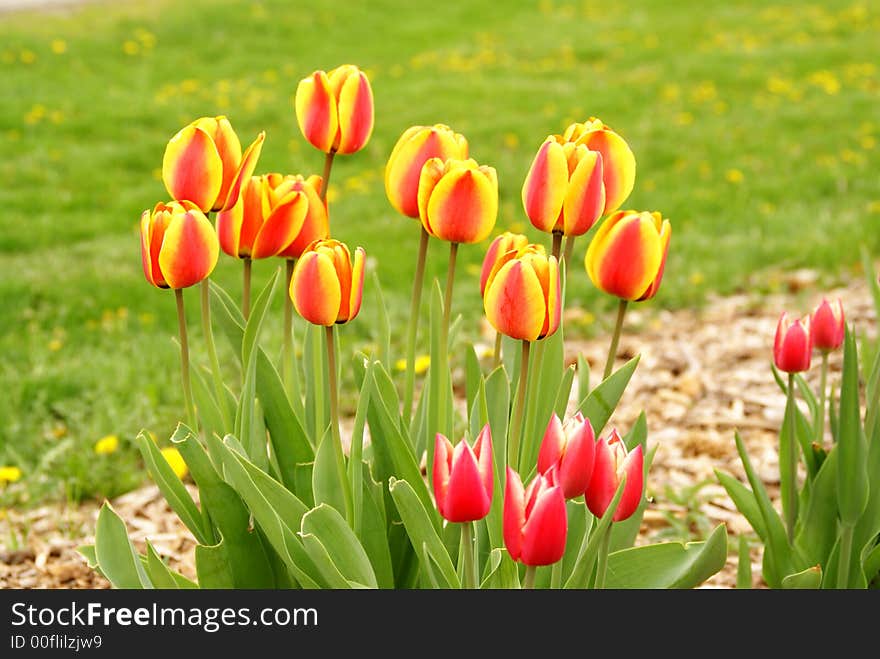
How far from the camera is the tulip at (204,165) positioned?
5.13 ft

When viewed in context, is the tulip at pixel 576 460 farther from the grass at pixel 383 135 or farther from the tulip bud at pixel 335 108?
the grass at pixel 383 135

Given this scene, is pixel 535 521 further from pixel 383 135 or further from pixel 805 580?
pixel 383 135

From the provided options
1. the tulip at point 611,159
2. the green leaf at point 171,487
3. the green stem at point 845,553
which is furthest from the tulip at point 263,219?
the green stem at point 845,553

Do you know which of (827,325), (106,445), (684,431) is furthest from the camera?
(684,431)

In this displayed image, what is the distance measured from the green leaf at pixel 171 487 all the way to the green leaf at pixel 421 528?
0.40m

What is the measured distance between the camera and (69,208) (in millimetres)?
6406

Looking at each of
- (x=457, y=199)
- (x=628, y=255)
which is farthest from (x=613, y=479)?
(x=457, y=199)

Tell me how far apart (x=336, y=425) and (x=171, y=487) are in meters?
0.32

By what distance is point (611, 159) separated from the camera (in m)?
1.61

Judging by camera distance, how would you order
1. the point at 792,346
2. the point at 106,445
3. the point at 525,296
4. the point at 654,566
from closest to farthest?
the point at 525,296, the point at 654,566, the point at 792,346, the point at 106,445

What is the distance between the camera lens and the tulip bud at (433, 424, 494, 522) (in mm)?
1299

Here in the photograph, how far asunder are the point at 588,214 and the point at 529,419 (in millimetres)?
344
